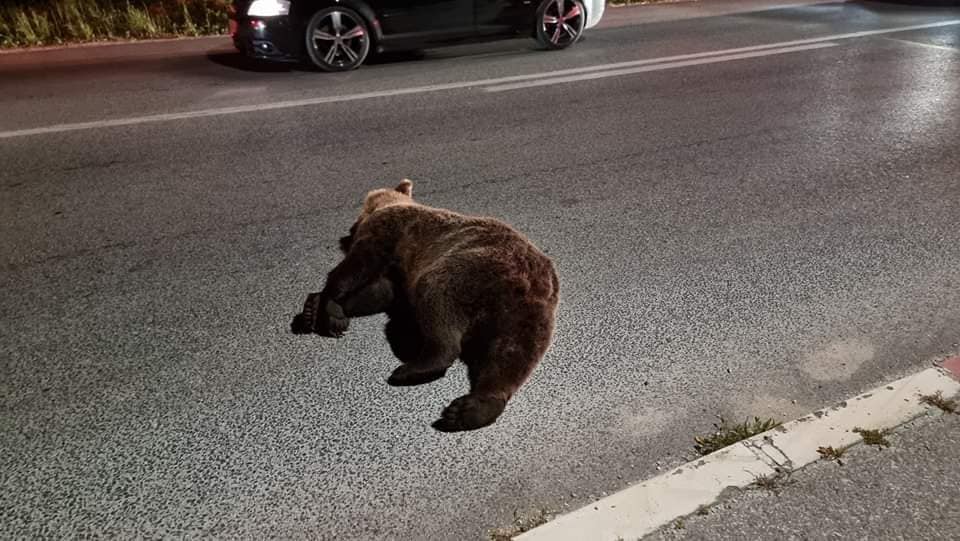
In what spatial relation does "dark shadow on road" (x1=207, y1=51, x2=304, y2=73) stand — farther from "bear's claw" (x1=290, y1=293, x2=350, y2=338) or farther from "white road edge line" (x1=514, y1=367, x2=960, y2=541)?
"white road edge line" (x1=514, y1=367, x2=960, y2=541)

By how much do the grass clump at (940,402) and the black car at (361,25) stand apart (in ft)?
26.9

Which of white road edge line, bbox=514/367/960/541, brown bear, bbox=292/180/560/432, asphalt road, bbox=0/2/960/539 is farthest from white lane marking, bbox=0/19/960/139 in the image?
white road edge line, bbox=514/367/960/541

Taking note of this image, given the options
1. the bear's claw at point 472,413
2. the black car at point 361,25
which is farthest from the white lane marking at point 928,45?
the bear's claw at point 472,413

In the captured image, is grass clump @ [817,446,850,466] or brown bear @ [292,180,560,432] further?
brown bear @ [292,180,560,432]

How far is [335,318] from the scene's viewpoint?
367 cm

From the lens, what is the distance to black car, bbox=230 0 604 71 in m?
9.20

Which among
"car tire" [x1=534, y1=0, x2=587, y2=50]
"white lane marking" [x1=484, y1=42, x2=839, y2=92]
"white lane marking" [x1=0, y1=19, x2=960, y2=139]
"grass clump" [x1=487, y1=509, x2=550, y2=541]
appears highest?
"car tire" [x1=534, y1=0, x2=587, y2=50]

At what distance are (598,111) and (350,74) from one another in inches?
141

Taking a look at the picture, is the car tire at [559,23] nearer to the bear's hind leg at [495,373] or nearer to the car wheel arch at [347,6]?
the car wheel arch at [347,6]

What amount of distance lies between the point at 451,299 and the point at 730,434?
4.42ft

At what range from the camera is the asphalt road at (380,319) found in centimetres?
291

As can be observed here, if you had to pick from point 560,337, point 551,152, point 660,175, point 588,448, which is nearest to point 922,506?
point 588,448

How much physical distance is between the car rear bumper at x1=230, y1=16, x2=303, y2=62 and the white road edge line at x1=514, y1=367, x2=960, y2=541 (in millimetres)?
8159

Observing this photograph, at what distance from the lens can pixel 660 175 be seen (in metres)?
6.05
